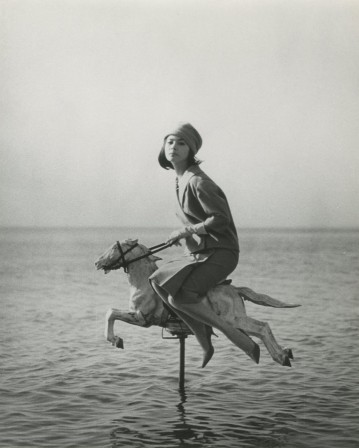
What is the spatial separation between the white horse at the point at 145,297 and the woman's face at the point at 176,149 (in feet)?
2.64

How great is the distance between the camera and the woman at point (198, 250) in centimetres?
537

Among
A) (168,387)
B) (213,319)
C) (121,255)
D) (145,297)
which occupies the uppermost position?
(121,255)

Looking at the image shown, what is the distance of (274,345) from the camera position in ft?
17.8

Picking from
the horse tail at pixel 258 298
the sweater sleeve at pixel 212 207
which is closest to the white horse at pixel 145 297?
the horse tail at pixel 258 298

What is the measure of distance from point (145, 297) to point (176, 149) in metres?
1.24

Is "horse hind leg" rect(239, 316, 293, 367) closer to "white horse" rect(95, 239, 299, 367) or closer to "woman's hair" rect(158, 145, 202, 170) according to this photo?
"white horse" rect(95, 239, 299, 367)

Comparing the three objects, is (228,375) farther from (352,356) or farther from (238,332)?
(238,332)

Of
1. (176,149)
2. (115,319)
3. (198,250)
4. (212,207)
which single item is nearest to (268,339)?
(198,250)

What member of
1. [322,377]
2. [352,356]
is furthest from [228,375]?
[352,356]

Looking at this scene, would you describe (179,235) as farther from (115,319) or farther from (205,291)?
(115,319)

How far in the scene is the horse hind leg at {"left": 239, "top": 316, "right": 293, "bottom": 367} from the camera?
17.7 ft

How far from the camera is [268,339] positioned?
5453 mm

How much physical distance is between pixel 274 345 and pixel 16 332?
6522 mm

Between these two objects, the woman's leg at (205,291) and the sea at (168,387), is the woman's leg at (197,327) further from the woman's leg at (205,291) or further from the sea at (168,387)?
the sea at (168,387)
